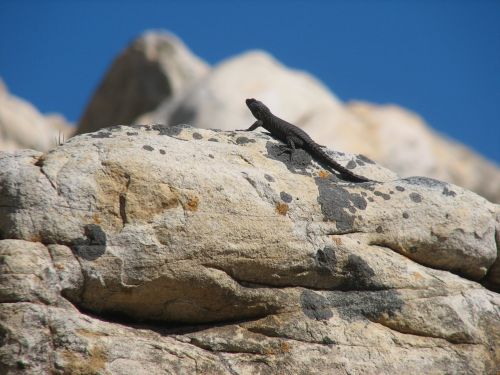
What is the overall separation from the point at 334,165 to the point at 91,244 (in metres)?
3.77

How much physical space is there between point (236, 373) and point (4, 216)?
2.96 meters

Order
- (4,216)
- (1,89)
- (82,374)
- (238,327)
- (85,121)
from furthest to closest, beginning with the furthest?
1. (1,89)
2. (85,121)
3. (238,327)
4. (4,216)
5. (82,374)

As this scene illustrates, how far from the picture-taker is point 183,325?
8305mm

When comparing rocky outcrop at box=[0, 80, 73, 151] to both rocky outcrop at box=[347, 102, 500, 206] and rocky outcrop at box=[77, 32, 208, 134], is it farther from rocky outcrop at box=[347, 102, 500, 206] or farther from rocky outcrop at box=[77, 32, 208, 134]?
rocky outcrop at box=[347, 102, 500, 206]

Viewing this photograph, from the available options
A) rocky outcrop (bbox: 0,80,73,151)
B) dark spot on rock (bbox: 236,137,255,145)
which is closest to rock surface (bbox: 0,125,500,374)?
dark spot on rock (bbox: 236,137,255,145)

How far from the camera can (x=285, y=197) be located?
8922 mm

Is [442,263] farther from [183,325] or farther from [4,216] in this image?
[4,216]

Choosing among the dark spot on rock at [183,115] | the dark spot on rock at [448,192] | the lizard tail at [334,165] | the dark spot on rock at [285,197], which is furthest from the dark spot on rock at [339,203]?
the dark spot on rock at [183,115]

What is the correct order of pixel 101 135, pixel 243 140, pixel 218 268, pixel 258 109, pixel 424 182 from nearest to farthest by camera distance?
pixel 218 268 → pixel 101 135 → pixel 243 140 → pixel 424 182 → pixel 258 109

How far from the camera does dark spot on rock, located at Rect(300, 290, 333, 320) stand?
27.5ft

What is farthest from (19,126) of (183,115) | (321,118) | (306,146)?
(306,146)

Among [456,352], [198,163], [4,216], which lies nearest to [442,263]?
[456,352]

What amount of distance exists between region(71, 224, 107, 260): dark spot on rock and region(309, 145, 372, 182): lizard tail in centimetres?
353

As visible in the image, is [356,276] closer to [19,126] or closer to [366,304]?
[366,304]
